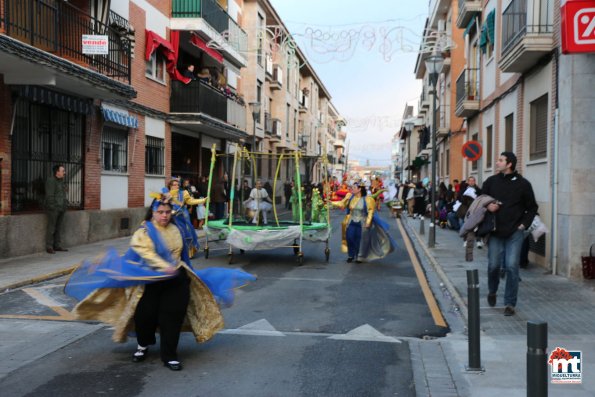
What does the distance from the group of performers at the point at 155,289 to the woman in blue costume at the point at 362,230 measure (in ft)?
21.9

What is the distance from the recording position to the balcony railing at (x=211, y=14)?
826 inches

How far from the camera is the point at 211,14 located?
22.6 metres

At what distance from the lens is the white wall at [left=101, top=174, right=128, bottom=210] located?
648 inches

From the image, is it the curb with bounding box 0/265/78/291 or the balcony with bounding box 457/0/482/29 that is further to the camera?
the balcony with bounding box 457/0/482/29

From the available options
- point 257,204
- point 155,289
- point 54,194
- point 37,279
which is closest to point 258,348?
point 155,289

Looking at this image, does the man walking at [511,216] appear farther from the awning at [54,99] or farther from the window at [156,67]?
the window at [156,67]

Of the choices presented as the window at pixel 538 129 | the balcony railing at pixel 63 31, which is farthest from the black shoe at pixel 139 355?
the window at pixel 538 129

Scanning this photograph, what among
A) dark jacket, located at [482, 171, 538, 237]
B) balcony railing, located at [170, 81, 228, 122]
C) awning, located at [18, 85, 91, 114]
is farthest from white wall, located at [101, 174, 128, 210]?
dark jacket, located at [482, 171, 538, 237]

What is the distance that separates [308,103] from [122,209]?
133 feet

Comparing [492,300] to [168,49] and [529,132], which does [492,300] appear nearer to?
[529,132]

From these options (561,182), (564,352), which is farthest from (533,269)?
(564,352)

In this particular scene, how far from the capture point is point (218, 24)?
78.2 feet

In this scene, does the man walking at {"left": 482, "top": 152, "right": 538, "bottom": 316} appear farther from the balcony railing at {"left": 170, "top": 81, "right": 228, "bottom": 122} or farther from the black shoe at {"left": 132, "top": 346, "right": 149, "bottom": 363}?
the balcony railing at {"left": 170, "top": 81, "right": 228, "bottom": 122}

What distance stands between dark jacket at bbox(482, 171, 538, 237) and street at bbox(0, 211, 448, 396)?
55.7 inches
